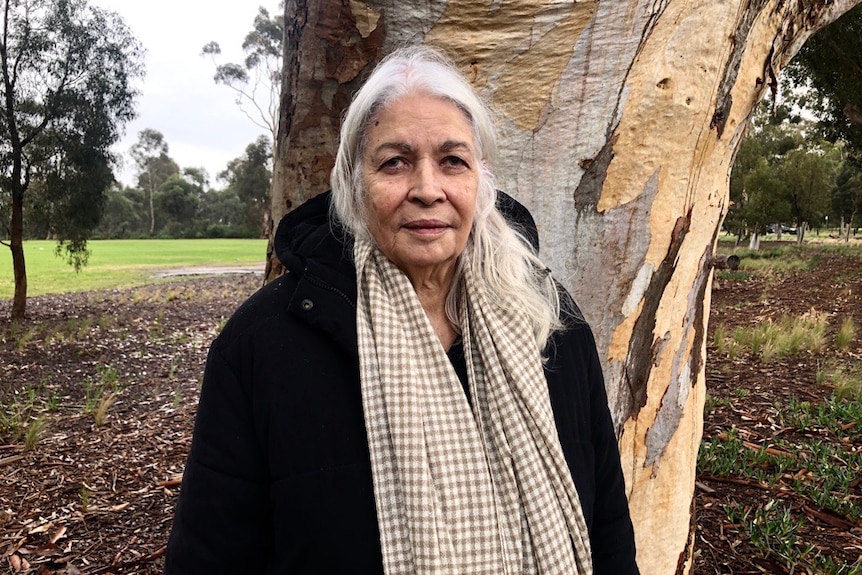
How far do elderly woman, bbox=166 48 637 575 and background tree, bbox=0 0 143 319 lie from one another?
10.8m

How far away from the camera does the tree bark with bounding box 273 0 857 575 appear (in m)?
1.76

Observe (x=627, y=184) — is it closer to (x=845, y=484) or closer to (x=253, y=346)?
(x=253, y=346)

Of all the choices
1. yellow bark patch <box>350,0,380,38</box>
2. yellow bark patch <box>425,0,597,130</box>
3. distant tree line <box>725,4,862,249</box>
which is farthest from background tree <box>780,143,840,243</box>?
yellow bark patch <box>350,0,380,38</box>

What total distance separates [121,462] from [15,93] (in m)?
8.54

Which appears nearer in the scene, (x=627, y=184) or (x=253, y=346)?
(x=253, y=346)

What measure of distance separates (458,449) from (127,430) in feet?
15.0

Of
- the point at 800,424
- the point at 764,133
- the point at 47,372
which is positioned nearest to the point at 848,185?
the point at 764,133

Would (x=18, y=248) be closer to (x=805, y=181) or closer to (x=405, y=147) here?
(x=405, y=147)

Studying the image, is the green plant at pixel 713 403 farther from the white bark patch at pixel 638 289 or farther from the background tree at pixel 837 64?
the background tree at pixel 837 64

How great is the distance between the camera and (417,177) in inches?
57.1

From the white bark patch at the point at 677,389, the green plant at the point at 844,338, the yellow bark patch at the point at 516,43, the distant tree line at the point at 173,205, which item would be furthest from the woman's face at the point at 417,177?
the distant tree line at the point at 173,205

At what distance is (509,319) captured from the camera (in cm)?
155

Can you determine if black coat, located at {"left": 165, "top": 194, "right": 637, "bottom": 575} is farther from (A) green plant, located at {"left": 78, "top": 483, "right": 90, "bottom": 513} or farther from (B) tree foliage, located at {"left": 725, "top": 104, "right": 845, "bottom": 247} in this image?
(B) tree foliage, located at {"left": 725, "top": 104, "right": 845, "bottom": 247}

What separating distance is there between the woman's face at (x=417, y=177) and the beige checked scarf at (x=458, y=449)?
0.09m
